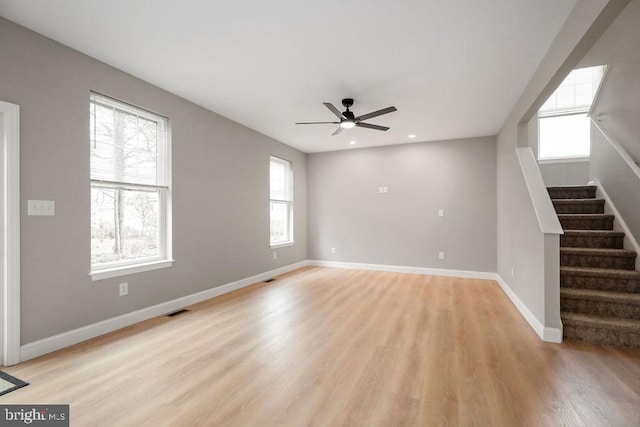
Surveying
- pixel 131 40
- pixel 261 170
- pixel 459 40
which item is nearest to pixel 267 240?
pixel 261 170

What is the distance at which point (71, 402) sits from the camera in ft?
6.16

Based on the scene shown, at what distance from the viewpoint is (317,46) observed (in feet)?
8.77

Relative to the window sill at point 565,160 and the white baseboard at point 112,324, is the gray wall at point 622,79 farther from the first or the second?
the white baseboard at point 112,324

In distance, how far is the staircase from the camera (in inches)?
108

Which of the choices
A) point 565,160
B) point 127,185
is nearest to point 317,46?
point 127,185

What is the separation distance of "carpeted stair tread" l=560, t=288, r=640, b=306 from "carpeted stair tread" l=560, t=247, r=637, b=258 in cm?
45

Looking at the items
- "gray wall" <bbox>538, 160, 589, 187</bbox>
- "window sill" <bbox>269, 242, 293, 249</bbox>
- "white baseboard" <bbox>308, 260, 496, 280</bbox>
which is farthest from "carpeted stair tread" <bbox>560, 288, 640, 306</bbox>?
"window sill" <bbox>269, 242, 293, 249</bbox>

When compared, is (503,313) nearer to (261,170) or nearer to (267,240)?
(267,240)

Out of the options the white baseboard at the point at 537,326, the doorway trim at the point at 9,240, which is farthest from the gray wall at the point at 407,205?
the doorway trim at the point at 9,240

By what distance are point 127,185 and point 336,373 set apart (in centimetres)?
286

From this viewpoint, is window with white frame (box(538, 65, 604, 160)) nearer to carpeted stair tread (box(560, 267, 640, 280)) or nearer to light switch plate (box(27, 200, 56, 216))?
carpeted stair tread (box(560, 267, 640, 280))

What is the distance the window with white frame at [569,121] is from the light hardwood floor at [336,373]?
12.2ft

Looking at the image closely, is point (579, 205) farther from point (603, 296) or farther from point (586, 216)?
point (603, 296)

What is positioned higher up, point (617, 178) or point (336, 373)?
point (617, 178)
